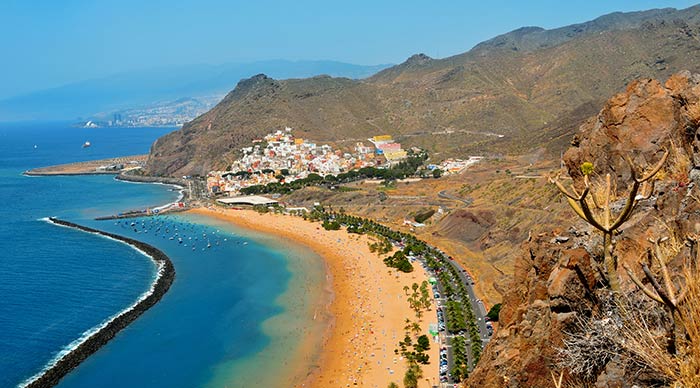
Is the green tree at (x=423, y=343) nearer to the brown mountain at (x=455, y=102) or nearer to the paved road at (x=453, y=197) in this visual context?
the paved road at (x=453, y=197)

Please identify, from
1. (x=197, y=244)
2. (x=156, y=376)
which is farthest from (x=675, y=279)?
(x=197, y=244)

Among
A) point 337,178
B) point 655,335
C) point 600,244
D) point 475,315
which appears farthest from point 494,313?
point 337,178

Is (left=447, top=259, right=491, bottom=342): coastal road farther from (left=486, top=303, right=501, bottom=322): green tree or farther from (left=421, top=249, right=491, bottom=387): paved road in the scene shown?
(left=486, top=303, right=501, bottom=322): green tree

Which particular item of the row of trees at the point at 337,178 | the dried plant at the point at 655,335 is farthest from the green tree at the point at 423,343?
the row of trees at the point at 337,178

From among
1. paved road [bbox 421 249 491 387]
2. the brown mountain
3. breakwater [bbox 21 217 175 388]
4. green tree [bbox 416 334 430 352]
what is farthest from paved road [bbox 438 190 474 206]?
green tree [bbox 416 334 430 352]

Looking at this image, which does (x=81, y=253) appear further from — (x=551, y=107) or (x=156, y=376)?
(x=551, y=107)

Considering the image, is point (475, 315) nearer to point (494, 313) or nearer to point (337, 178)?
point (494, 313)

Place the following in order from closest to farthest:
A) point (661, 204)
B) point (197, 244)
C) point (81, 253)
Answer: point (661, 204) < point (81, 253) < point (197, 244)
